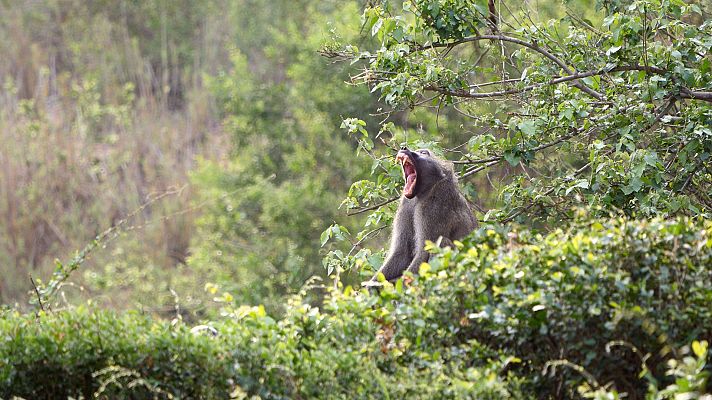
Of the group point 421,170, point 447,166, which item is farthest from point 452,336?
point 447,166

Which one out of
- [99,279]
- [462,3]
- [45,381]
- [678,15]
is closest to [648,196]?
[678,15]

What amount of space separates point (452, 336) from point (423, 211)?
2566 millimetres

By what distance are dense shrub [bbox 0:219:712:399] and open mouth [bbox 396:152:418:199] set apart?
2079mm

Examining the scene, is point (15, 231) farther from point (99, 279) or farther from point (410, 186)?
point (410, 186)

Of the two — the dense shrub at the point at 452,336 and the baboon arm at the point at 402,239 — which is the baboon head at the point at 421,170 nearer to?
the baboon arm at the point at 402,239

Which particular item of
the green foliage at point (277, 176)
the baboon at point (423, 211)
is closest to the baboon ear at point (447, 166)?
the baboon at point (423, 211)

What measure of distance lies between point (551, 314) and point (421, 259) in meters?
2.41

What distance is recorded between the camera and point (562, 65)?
713cm

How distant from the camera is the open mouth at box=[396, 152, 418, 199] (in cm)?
709

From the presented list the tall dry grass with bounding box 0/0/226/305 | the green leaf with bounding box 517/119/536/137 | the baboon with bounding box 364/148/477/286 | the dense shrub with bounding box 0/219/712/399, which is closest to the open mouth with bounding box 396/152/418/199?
the baboon with bounding box 364/148/477/286

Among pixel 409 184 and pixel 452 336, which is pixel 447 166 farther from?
pixel 452 336

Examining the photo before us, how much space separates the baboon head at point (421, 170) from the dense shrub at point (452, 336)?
7.02 feet

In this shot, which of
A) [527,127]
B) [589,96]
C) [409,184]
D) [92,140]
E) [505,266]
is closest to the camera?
[505,266]

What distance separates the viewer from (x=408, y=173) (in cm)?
718
